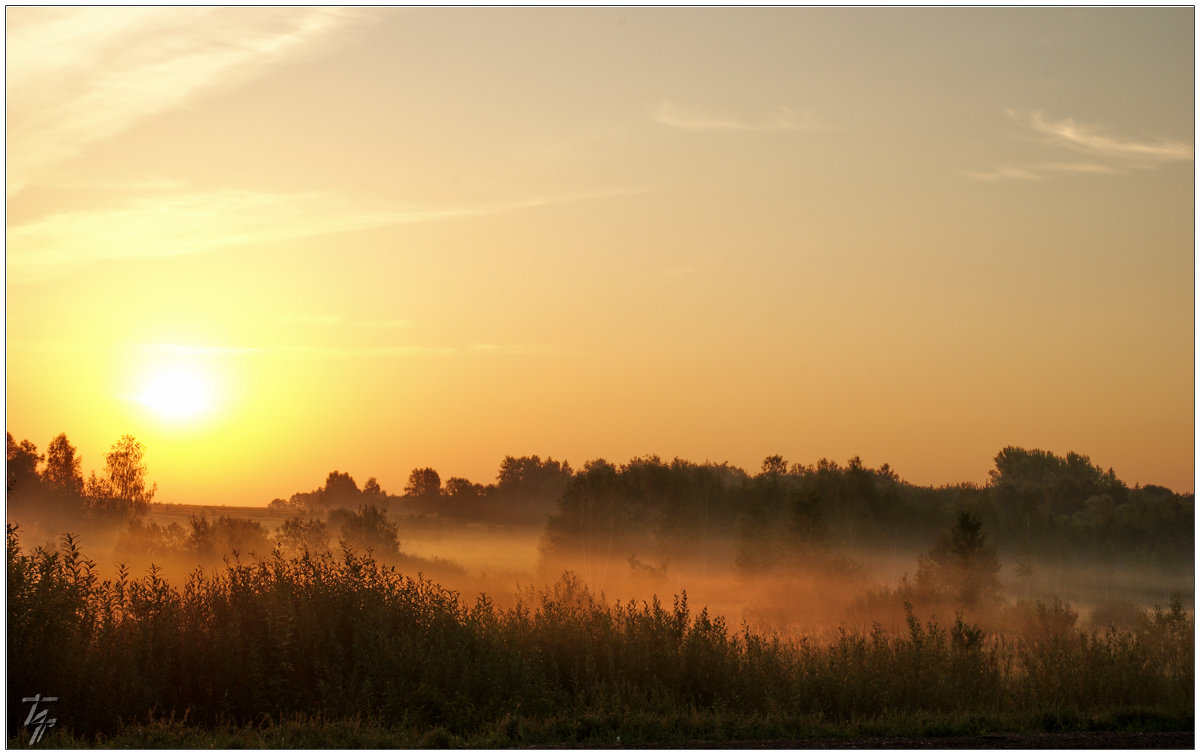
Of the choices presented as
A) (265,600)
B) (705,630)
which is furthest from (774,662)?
(265,600)

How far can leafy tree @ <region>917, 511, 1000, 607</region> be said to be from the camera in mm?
67438

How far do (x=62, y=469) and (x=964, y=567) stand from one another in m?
56.2

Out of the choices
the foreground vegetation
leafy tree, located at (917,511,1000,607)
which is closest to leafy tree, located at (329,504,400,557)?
the foreground vegetation

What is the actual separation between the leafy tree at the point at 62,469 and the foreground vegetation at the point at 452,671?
40.9 m

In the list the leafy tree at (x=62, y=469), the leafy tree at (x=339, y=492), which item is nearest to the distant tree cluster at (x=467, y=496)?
the leafy tree at (x=339, y=492)

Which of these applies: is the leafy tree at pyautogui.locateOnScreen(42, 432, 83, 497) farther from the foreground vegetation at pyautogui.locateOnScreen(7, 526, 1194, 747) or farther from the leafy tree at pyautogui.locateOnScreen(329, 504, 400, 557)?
the foreground vegetation at pyautogui.locateOnScreen(7, 526, 1194, 747)

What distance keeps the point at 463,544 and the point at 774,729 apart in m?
46.5

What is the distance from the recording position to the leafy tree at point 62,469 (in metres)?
54.0

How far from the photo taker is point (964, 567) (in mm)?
68375

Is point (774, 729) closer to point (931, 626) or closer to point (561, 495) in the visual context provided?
point (931, 626)

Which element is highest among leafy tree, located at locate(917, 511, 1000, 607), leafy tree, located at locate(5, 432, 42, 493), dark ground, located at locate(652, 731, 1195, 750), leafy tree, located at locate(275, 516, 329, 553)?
leafy tree, located at locate(5, 432, 42, 493)

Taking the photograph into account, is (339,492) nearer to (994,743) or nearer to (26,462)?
(26,462)

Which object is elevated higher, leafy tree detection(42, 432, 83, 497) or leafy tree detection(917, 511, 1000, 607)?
leafy tree detection(42, 432, 83, 497)

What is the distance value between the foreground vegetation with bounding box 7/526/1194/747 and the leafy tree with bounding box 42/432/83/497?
40884 millimetres
